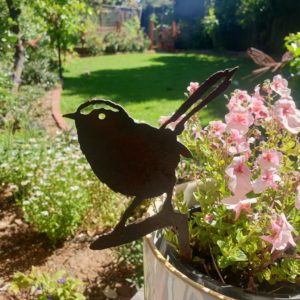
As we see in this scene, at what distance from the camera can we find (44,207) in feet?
9.15

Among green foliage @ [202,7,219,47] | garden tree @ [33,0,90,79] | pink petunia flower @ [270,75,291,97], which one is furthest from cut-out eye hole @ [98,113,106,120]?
green foliage @ [202,7,219,47]

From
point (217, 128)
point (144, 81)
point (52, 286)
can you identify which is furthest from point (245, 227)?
point (144, 81)

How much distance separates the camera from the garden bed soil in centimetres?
246

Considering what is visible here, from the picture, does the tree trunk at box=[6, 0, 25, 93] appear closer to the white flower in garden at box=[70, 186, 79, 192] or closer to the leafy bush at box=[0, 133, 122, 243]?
the leafy bush at box=[0, 133, 122, 243]

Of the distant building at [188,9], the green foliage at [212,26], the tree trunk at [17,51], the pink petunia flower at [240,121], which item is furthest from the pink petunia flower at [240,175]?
the distant building at [188,9]

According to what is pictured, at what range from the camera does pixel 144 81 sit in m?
9.73

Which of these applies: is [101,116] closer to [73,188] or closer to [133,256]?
[133,256]

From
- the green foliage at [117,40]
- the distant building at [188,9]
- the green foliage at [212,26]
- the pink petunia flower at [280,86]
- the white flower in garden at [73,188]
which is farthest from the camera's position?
the distant building at [188,9]

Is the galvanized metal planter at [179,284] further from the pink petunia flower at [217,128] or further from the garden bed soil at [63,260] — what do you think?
the garden bed soil at [63,260]

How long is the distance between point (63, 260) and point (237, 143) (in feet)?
6.65

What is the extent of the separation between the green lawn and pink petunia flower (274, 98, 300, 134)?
479 cm

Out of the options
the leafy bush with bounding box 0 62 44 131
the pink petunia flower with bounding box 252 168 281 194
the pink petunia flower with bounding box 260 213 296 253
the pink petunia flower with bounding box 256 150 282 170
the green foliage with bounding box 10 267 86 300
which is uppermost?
the pink petunia flower with bounding box 256 150 282 170

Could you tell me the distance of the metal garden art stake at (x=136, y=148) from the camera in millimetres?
854

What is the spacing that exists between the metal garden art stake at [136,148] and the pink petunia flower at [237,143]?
0.18 meters
